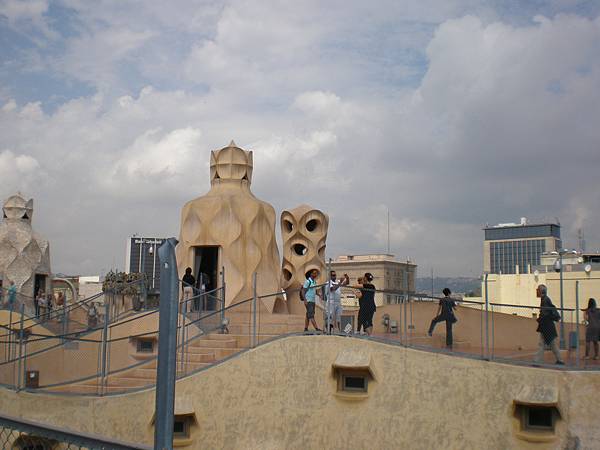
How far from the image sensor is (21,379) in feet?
43.4

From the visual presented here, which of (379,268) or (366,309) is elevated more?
(379,268)

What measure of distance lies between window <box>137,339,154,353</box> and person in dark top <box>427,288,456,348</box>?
20.9 ft

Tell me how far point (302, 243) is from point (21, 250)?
577 inches

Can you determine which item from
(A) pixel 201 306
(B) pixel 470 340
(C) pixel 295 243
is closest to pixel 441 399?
(B) pixel 470 340

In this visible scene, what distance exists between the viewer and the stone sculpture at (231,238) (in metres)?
20.7

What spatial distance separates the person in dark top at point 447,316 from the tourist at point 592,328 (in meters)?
2.30

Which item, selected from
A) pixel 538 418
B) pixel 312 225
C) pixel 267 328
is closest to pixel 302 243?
pixel 312 225

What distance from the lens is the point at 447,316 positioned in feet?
41.3

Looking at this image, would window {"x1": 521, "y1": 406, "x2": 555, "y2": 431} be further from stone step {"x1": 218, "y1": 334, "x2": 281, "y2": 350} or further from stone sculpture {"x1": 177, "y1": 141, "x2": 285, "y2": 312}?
stone sculpture {"x1": 177, "y1": 141, "x2": 285, "y2": 312}

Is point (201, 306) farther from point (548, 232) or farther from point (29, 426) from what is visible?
point (548, 232)

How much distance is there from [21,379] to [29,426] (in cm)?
991

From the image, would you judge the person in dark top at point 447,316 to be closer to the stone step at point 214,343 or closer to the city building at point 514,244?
the stone step at point 214,343

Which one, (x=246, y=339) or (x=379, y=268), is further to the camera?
(x=379, y=268)

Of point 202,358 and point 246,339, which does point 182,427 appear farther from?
point 246,339
